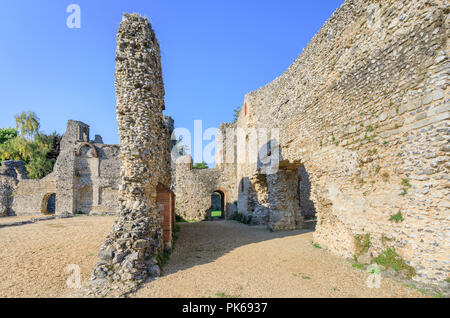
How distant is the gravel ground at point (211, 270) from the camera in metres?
4.25

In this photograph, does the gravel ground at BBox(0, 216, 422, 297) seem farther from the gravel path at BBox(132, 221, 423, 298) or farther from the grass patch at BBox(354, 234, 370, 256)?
the grass patch at BBox(354, 234, 370, 256)

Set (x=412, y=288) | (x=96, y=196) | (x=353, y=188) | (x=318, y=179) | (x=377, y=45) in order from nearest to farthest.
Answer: (x=412, y=288)
(x=377, y=45)
(x=353, y=188)
(x=318, y=179)
(x=96, y=196)

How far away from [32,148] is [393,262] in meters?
33.3

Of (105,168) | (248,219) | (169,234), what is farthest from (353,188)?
(105,168)

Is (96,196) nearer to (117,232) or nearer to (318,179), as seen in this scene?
(117,232)

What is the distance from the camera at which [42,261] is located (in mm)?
5605

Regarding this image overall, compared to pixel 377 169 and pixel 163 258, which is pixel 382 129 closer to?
pixel 377 169

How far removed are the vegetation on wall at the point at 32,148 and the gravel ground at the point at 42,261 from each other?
2182 centimetres

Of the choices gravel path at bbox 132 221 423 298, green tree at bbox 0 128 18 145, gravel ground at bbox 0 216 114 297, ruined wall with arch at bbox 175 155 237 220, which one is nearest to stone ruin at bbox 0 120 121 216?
ruined wall with arch at bbox 175 155 237 220

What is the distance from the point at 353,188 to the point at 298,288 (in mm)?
2986

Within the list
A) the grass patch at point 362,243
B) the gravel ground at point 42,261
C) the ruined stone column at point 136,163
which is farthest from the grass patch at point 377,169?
the gravel ground at point 42,261

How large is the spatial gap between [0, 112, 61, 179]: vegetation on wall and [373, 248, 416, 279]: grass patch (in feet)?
102

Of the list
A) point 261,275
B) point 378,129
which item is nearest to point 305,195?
point 378,129
